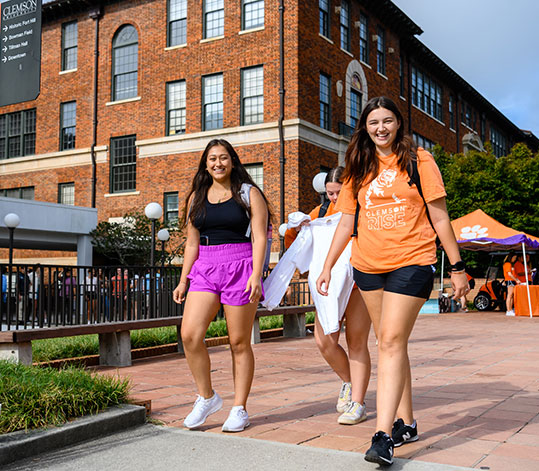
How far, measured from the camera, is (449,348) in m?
10.4

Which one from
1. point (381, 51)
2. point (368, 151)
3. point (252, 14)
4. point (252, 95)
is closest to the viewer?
point (368, 151)

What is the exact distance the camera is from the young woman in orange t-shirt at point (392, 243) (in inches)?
147

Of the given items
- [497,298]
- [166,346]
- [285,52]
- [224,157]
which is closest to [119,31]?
[285,52]

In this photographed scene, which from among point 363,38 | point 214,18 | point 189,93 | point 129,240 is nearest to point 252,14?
point 214,18

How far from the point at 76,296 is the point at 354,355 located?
14.9 feet

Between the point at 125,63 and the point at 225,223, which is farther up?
the point at 125,63

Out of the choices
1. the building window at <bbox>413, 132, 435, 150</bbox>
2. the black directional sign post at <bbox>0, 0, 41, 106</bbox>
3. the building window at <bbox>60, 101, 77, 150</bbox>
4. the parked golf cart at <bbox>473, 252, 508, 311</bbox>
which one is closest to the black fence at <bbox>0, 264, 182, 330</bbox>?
the black directional sign post at <bbox>0, 0, 41, 106</bbox>

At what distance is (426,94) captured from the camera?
112 ft

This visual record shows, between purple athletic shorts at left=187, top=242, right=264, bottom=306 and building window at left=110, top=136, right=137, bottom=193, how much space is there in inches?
865

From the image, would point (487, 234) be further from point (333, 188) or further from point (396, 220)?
point (396, 220)

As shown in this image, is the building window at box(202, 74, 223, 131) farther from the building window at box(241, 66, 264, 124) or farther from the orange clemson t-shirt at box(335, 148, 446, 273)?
the orange clemson t-shirt at box(335, 148, 446, 273)

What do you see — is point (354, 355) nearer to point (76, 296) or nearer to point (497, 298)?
point (76, 296)

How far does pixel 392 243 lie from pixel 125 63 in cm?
2470

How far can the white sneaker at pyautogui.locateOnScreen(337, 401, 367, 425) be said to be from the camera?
473cm
